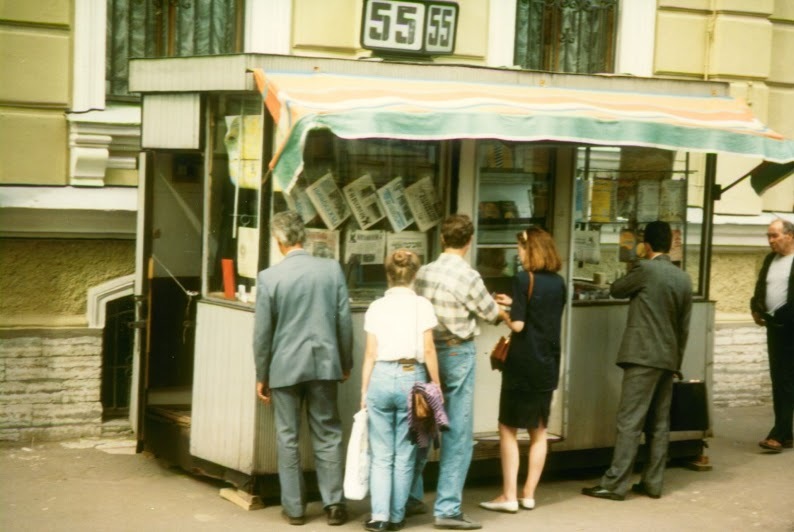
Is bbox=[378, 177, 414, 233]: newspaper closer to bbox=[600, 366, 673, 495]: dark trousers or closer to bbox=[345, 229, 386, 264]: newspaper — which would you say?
bbox=[345, 229, 386, 264]: newspaper

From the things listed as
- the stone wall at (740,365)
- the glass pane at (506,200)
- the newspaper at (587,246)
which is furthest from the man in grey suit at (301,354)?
A: the stone wall at (740,365)

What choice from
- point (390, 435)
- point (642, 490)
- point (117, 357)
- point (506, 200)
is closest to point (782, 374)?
point (642, 490)

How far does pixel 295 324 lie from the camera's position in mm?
6594

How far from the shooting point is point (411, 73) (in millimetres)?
7227

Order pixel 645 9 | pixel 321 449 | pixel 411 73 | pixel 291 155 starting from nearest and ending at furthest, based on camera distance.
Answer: pixel 291 155 < pixel 321 449 < pixel 411 73 < pixel 645 9

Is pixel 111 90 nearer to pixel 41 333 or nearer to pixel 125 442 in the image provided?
pixel 41 333

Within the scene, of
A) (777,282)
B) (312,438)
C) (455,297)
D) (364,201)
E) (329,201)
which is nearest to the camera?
(455,297)

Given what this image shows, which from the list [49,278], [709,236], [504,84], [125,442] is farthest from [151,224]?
[709,236]

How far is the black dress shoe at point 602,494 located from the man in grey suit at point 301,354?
5.41 ft

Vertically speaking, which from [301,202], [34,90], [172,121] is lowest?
[301,202]

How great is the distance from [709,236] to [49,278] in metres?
4.52

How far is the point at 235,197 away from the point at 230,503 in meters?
1.79

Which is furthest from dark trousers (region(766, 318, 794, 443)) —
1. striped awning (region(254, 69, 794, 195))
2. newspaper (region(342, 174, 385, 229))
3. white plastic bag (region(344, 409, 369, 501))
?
white plastic bag (region(344, 409, 369, 501))

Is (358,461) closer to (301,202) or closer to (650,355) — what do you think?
(301,202)
